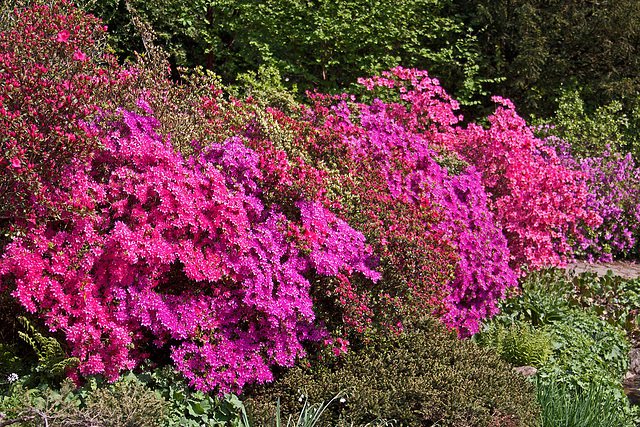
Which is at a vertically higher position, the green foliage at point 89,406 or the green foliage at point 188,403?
the green foliage at point 89,406

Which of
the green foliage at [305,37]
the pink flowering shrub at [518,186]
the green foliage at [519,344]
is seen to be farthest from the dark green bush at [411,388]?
the green foliage at [305,37]

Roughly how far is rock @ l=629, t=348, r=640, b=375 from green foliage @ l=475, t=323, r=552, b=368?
119cm

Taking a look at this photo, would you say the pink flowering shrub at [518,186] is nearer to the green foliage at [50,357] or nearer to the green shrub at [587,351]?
the green shrub at [587,351]

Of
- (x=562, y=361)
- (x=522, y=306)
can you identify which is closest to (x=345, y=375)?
(x=562, y=361)

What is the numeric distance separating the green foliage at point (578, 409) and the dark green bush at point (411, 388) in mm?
210

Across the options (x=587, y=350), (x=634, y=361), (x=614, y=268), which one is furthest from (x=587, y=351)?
(x=614, y=268)

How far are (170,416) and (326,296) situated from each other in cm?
131

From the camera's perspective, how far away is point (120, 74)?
4238 millimetres

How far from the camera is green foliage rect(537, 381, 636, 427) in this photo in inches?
167

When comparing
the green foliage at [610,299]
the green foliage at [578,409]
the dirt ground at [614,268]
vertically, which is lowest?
the dirt ground at [614,268]

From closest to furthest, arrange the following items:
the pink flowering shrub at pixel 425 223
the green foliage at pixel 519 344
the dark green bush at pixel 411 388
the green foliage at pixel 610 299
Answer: the dark green bush at pixel 411 388
the pink flowering shrub at pixel 425 223
the green foliage at pixel 519 344
the green foliage at pixel 610 299

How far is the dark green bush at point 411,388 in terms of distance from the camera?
12.4ft

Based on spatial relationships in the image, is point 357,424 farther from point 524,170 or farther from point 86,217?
point 524,170

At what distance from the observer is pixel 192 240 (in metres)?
3.71
